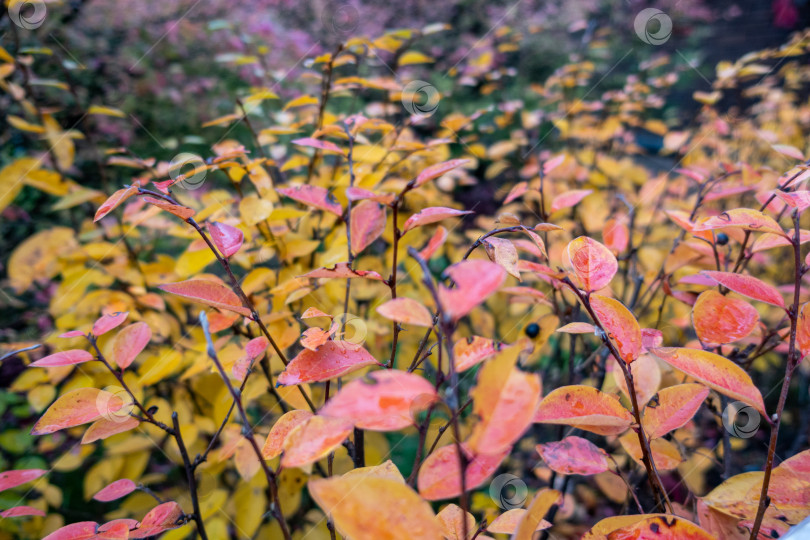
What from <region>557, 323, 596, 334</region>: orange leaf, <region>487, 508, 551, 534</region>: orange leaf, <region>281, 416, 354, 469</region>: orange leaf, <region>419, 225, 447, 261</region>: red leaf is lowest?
<region>487, 508, 551, 534</region>: orange leaf

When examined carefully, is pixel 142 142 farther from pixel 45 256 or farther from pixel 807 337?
pixel 807 337

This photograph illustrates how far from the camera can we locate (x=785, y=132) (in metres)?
1.89

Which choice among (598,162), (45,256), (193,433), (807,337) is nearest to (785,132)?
(598,162)

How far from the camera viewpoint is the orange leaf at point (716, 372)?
0.42 m

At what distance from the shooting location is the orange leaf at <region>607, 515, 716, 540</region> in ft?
1.28

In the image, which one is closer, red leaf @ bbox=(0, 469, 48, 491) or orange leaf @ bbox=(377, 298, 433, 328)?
orange leaf @ bbox=(377, 298, 433, 328)

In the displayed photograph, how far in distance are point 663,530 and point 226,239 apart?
54cm

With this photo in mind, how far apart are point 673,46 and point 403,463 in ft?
16.9

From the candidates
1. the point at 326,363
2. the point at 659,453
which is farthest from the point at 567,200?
the point at 326,363

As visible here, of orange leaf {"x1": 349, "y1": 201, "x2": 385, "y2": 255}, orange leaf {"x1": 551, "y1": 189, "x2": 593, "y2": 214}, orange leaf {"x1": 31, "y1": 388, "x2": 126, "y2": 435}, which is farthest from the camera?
orange leaf {"x1": 551, "y1": 189, "x2": 593, "y2": 214}

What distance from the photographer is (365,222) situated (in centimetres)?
60

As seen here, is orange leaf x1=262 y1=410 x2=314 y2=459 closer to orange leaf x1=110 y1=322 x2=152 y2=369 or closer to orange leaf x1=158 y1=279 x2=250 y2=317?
orange leaf x1=158 y1=279 x2=250 y2=317

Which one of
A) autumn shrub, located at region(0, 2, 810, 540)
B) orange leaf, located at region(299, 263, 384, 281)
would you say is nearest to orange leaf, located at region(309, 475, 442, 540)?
autumn shrub, located at region(0, 2, 810, 540)

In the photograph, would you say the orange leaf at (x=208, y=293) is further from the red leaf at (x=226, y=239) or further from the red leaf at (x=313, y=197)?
the red leaf at (x=313, y=197)
